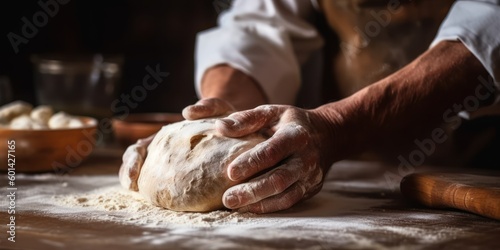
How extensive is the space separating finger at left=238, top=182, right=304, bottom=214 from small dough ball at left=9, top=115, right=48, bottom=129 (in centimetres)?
86

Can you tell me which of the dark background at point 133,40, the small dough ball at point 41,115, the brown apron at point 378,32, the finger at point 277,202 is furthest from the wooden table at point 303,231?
the dark background at point 133,40

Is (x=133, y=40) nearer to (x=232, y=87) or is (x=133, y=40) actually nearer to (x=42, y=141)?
(x=232, y=87)

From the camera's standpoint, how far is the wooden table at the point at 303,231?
1.01 meters

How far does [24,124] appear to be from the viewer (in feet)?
5.72

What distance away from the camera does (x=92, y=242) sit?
101cm

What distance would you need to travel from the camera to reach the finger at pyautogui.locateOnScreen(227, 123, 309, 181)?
117 cm

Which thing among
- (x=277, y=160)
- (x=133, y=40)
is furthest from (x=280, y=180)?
(x=133, y=40)

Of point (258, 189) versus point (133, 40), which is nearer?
point (258, 189)

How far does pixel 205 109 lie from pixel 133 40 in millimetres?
1747

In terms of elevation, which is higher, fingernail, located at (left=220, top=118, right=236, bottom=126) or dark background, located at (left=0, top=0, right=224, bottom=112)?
dark background, located at (left=0, top=0, right=224, bottom=112)

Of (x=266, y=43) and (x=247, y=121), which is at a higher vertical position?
(x=266, y=43)

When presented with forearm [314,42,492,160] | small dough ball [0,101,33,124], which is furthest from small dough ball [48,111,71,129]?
forearm [314,42,492,160]

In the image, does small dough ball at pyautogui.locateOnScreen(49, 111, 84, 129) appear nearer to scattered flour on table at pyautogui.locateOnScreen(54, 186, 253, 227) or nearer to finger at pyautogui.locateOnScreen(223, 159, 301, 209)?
scattered flour on table at pyautogui.locateOnScreen(54, 186, 253, 227)

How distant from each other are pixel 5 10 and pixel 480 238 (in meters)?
2.49
